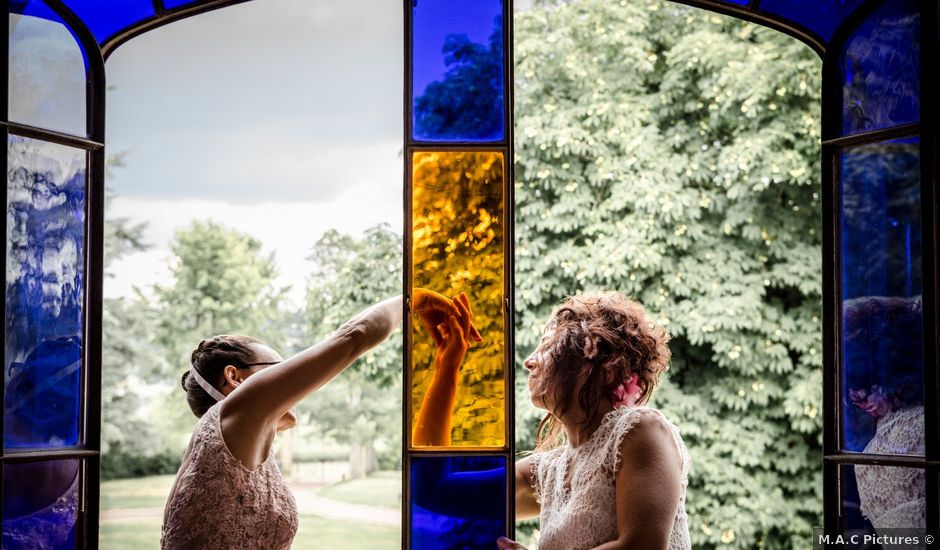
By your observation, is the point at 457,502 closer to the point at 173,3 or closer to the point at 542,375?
the point at 542,375

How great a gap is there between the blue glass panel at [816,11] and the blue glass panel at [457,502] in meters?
1.47

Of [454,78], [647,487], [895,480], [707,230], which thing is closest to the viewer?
[647,487]

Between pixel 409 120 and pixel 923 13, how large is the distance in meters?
1.26

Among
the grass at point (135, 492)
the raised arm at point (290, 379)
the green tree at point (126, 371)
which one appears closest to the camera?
the raised arm at point (290, 379)

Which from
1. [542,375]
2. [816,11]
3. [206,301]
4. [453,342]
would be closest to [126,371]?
[206,301]

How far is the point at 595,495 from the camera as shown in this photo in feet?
5.70

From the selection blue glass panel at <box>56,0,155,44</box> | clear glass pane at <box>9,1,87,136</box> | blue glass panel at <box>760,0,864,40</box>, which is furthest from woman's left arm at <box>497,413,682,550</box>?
blue glass panel at <box>56,0,155,44</box>

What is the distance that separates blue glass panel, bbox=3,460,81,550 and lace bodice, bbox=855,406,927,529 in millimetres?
2069

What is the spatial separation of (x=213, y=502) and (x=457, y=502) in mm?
637

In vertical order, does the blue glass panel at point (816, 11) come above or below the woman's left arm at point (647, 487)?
above

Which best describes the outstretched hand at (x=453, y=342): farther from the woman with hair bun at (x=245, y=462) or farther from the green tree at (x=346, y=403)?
the green tree at (x=346, y=403)

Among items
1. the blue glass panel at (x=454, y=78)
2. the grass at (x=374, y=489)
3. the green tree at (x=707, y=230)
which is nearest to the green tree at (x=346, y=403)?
the grass at (x=374, y=489)

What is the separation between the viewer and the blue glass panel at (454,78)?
2.29 metres

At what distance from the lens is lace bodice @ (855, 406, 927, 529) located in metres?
2.13
